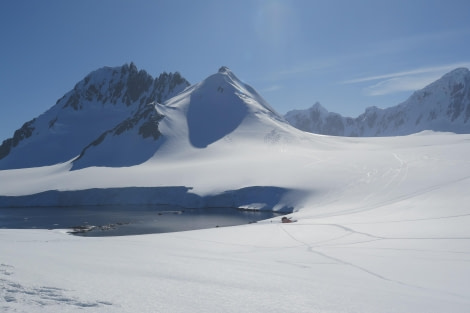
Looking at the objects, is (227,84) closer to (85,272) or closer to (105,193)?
(105,193)

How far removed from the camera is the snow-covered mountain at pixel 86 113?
13700 cm

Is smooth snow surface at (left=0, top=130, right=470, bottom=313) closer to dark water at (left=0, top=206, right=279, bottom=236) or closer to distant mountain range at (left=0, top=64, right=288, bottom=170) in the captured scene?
dark water at (left=0, top=206, right=279, bottom=236)

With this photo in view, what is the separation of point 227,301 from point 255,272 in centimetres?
336

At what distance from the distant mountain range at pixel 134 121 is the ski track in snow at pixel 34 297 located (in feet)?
291

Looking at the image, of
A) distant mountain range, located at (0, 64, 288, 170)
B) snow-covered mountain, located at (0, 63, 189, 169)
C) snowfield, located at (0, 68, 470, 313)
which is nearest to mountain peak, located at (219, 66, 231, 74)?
distant mountain range, located at (0, 64, 288, 170)

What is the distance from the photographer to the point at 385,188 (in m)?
43.4

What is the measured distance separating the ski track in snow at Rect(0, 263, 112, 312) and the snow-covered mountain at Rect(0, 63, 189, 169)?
443 feet

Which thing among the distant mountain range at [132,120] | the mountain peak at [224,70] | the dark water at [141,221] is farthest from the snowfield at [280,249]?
the mountain peak at [224,70]

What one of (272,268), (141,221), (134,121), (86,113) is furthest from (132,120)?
(272,268)

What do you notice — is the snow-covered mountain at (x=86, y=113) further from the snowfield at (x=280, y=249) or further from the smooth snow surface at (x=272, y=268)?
the smooth snow surface at (x=272, y=268)

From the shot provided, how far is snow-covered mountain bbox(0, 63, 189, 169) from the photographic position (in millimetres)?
137000

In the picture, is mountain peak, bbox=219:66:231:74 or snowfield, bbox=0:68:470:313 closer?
snowfield, bbox=0:68:470:313

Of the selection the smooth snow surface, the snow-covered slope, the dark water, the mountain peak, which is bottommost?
the dark water

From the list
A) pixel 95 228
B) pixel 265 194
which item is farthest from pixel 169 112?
pixel 95 228
